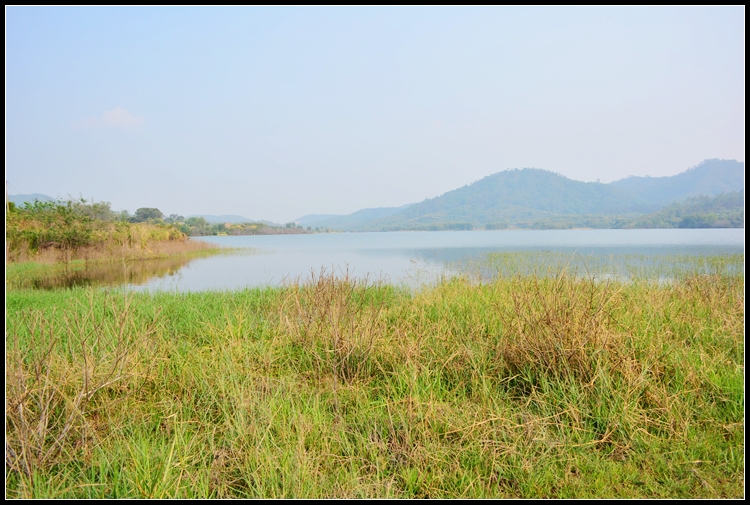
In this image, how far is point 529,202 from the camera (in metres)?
38.0

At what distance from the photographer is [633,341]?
3250mm

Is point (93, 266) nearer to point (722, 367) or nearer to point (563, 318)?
point (563, 318)

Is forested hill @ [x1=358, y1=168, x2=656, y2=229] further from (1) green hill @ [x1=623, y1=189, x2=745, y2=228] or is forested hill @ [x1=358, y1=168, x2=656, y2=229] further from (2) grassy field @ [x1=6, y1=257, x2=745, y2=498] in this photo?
(2) grassy field @ [x1=6, y1=257, x2=745, y2=498]

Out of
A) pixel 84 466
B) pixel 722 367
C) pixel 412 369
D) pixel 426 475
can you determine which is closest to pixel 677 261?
pixel 722 367

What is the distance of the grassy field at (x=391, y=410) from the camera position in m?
2.03

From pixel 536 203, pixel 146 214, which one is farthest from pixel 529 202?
pixel 146 214

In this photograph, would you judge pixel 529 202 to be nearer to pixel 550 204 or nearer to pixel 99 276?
pixel 550 204

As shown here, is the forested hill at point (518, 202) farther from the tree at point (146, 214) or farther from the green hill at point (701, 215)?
the tree at point (146, 214)

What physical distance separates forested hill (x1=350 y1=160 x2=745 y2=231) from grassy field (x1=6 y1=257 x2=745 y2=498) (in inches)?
1118

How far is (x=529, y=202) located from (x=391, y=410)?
38.5 m

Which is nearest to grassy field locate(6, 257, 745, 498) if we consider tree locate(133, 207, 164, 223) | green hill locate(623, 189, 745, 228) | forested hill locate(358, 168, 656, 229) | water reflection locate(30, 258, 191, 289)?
water reflection locate(30, 258, 191, 289)

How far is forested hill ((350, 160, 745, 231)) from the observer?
34000mm

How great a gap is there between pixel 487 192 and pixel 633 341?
37839mm

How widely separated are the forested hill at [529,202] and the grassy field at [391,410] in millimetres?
28385
